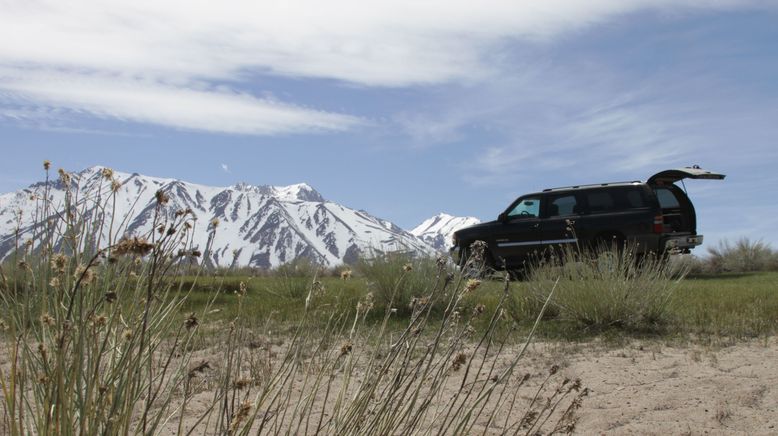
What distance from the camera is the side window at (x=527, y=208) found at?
13516 millimetres

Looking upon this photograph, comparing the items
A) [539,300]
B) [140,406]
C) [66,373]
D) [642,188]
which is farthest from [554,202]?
[66,373]

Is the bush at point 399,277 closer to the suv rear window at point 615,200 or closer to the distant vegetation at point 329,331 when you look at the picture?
the distant vegetation at point 329,331

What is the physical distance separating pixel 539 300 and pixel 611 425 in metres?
3.69

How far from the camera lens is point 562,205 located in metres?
13.4

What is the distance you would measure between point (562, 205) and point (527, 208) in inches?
26.4

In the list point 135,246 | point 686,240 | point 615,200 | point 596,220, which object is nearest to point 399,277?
point 596,220

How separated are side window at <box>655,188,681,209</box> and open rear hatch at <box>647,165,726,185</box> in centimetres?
22

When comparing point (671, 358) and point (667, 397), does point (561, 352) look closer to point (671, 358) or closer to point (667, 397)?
point (671, 358)

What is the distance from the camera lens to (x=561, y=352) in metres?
5.76

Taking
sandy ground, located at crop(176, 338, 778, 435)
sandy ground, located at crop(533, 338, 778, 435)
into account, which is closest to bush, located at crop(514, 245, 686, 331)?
sandy ground, located at crop(176, 338, 778, 435)

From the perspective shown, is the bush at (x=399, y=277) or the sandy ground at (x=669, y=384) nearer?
the sandy ground at (x=669, y=384)

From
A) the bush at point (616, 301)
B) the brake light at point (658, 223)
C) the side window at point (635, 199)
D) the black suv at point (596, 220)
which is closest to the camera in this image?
the bush at point (616, 301)

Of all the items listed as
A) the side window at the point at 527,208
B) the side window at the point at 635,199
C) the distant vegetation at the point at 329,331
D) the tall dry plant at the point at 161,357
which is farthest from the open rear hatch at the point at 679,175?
the tall dry plant at the point at 161,357

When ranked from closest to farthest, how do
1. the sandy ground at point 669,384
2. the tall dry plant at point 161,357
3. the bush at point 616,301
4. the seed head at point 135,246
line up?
the seed head at point 135,246 < the tall dry plant at point 161,357 < the sandy ground at point 669,384 < the bush at point 616,301
